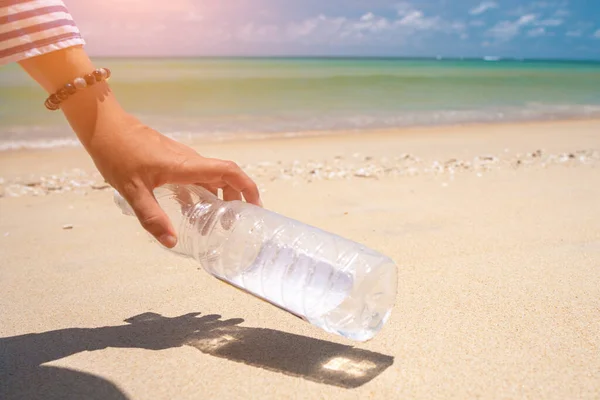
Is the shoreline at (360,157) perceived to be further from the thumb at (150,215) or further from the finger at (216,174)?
the thumb at (150,215)

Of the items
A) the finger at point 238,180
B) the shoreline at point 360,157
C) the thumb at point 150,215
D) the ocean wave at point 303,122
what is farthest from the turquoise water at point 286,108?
the thumb at point 150,215

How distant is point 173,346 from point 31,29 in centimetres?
96

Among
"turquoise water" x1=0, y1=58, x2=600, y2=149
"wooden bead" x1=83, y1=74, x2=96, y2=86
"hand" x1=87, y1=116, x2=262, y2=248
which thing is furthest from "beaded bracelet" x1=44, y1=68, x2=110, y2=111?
"turquoise water" x1=0, y1=58, x2=600, y2=149

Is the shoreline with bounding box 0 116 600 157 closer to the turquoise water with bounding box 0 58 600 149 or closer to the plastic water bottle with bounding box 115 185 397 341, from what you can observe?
the turquoise water with bounding box 0 58 600 149

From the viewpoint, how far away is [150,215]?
1410 mm

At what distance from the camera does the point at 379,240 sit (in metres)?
2.86

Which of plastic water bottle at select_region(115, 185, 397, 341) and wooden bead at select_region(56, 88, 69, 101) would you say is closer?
wooden bead at select_region(56, 88, 69, 101)

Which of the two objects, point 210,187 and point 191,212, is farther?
point 191,212

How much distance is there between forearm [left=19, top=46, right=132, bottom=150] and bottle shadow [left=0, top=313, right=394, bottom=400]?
646 mm

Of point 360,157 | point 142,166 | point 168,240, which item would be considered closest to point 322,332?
point 168,240

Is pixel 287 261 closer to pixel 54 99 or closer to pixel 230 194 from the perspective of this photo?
pixel 230 194

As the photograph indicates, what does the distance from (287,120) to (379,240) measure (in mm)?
7639

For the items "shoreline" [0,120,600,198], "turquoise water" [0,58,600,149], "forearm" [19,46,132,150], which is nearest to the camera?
"forearm" [19,46,132,150]

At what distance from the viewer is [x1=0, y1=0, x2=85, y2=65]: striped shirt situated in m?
1.30
